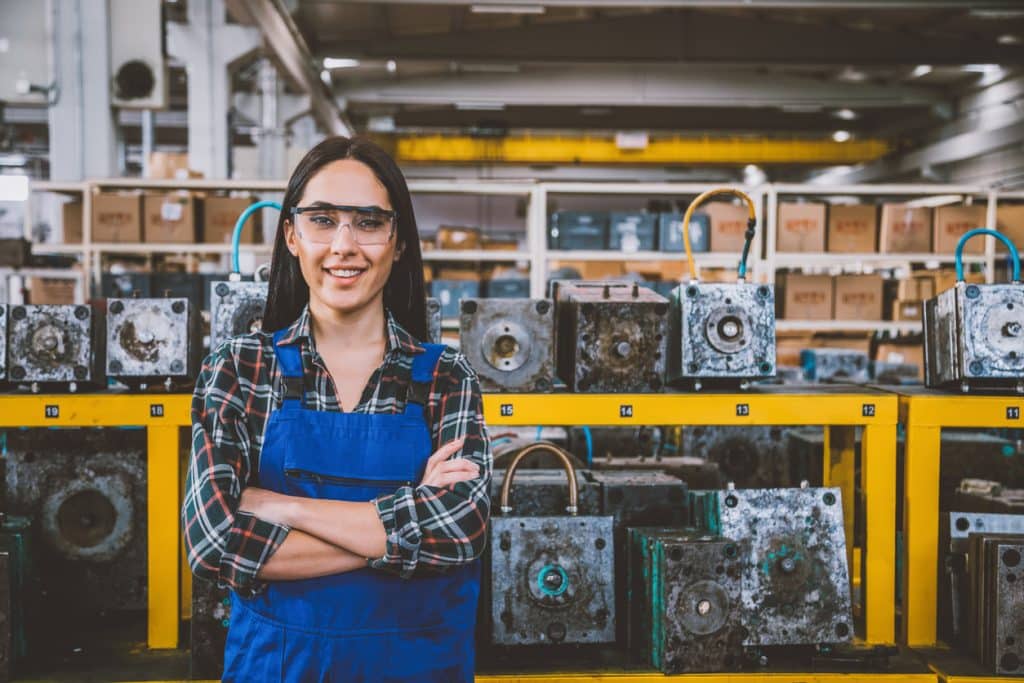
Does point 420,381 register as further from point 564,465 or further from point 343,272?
point 564,465

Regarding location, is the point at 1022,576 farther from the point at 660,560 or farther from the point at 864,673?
the point at 660,560

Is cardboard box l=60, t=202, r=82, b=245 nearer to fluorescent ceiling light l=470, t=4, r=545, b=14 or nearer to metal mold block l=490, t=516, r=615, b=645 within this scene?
fluorescent ceiling light l=470, t=4, r=545, b=14

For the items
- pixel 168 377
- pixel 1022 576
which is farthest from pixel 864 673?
pixel 168 377

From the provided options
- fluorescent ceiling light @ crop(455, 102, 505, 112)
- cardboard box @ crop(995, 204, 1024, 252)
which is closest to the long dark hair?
cardboard box @ crop(995, 204, 1024, 252)

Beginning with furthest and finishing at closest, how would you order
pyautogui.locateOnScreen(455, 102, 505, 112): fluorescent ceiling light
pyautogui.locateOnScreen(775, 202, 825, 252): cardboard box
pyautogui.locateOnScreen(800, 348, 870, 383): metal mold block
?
pyautogui.locateOnScreen(455, 102, 505, 112): fluorescent ceiling light < pyautogui.locateOnScreen(775, 202, 825, 252): cardboard box < pyautogui.locateOnScreen(800, 348, 870, 383): metal mold block

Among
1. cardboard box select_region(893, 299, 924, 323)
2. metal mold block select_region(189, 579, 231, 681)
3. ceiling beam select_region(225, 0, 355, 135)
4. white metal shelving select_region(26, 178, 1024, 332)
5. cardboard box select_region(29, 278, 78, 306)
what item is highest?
ceiling beam select_region(225, 0, 355, 135)

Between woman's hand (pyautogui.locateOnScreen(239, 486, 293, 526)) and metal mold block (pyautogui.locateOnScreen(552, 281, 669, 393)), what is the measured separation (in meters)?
0.94

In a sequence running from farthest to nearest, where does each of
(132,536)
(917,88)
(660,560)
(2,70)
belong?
1. (917,88)
2. (2,70)
3. (132,536)
4. (660,560)

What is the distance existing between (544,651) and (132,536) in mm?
1045

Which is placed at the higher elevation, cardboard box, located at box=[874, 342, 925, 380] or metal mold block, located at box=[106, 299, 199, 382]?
metal mold block, located at box=[106, 299, 199, 382]

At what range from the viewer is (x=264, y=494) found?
1160mm

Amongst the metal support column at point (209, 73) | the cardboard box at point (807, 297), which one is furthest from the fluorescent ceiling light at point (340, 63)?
the cardboard box at point (807, 297)

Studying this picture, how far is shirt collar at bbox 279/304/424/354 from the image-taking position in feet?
4.08

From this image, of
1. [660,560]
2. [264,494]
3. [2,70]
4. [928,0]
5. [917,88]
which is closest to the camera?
[264,494]
